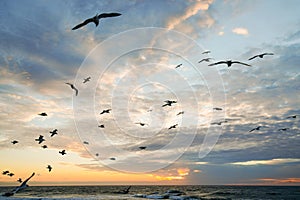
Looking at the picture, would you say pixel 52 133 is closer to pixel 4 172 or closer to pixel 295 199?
pixel 4 172

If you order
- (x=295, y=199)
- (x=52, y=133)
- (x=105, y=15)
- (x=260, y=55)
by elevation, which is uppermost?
(x=260, y=55)

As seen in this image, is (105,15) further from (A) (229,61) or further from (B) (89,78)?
(B) (89,78)

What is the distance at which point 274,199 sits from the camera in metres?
74.9

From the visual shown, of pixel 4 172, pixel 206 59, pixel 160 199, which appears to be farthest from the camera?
pixel 160 199

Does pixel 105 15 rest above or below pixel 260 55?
below

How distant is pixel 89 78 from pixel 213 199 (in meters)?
57.8

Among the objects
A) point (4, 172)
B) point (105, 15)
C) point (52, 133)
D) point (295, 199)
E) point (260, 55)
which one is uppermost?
point (260, 55)

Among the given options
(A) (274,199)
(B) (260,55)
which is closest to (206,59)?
(B) (260,55)

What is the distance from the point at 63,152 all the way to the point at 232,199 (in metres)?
55.7

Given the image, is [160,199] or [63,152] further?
[160,199]

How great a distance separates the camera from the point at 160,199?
67.6 metres

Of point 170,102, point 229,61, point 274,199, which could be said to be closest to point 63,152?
point 170,102

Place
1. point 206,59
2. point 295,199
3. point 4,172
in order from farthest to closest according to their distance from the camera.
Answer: point 295,199, point 4,172, point 206,59

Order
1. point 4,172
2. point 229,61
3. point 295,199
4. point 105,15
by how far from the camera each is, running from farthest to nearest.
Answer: point 295,199 → point 4,172 → point 229,61 → point 105,15
